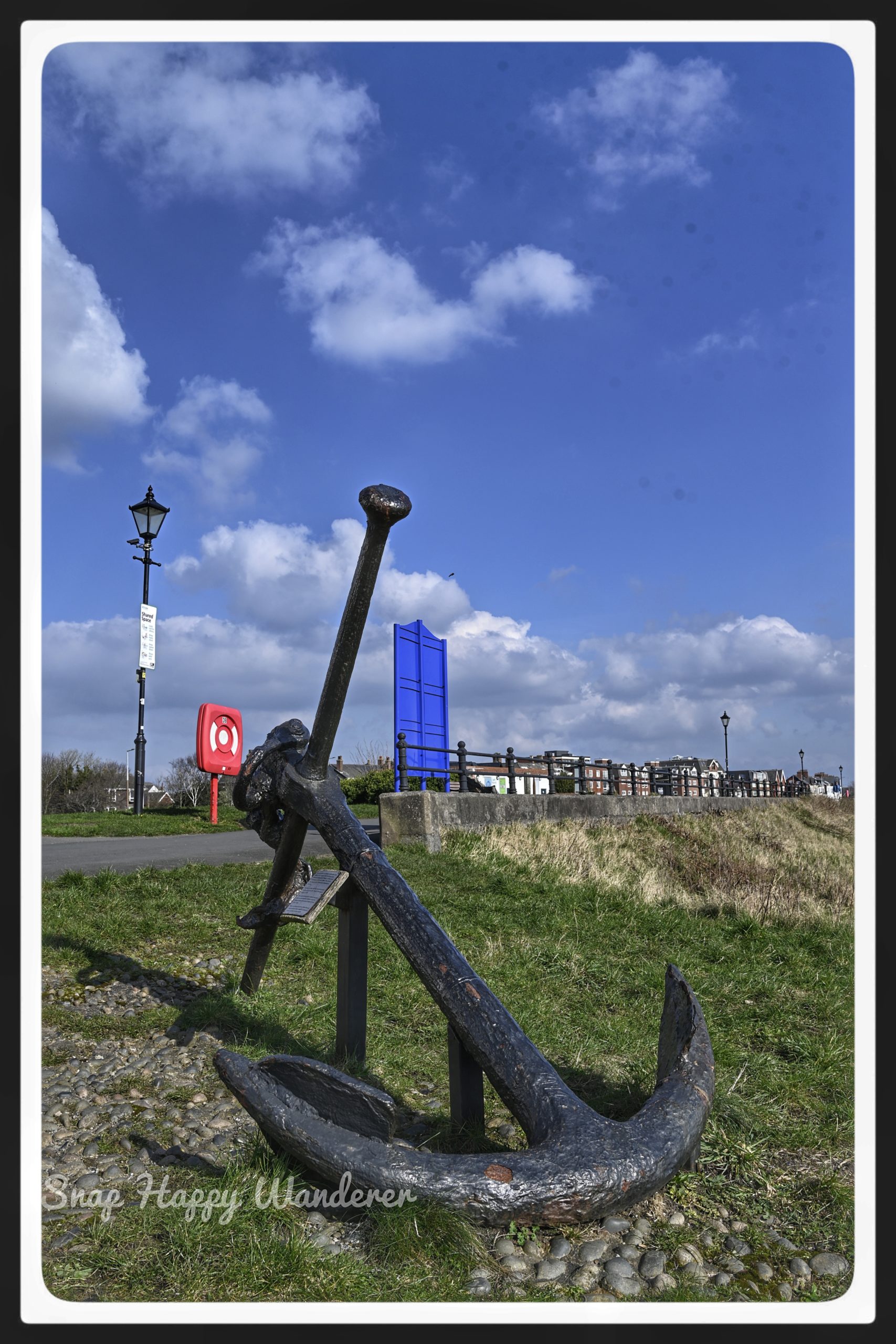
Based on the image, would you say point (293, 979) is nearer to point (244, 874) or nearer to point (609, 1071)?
point (609, 1071)

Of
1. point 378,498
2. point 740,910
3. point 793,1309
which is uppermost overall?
point 378,498

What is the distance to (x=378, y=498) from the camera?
279cm

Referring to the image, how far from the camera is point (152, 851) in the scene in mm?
9703

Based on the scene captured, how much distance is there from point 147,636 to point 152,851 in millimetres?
6875

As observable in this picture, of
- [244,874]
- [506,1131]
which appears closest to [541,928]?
[244,874]

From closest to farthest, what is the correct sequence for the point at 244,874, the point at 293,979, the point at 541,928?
the point at 293,979, the point at 541,928, the point at 244,874

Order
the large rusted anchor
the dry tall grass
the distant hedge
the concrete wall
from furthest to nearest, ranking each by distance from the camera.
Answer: the distant hedge, the concrete wall, the dry tall grass, the large rusted anchor

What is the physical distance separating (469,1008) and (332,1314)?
3.54 feet

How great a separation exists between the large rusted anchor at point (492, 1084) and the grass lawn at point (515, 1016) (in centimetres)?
19

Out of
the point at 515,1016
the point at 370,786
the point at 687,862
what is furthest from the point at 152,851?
the point at 370,786

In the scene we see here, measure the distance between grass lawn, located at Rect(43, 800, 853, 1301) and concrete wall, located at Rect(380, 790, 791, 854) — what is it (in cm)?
38

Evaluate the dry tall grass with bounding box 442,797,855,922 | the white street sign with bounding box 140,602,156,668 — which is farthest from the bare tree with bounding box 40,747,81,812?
the dry tall grass with bounding box 442,797,855,922

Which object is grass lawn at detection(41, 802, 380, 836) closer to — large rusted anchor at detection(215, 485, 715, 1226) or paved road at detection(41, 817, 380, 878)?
paved road at detection(41, 817, 380, 878)

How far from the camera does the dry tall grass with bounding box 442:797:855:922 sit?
344 inches
